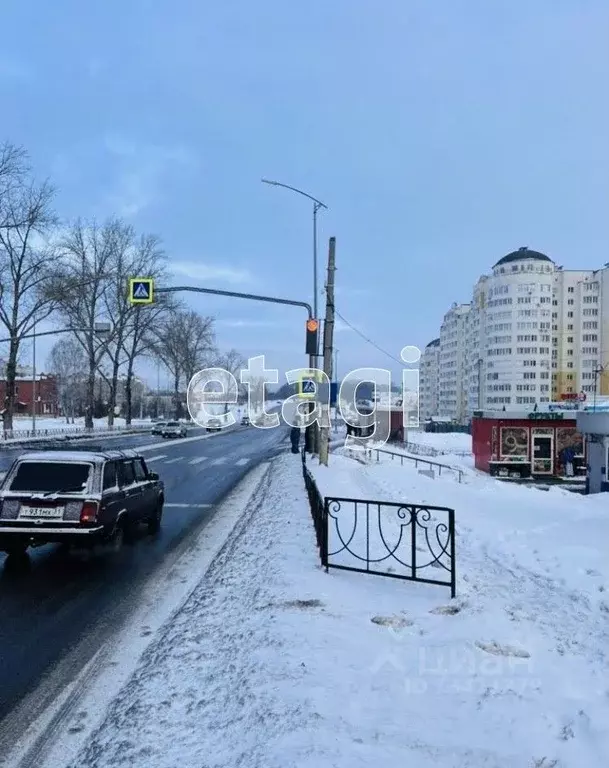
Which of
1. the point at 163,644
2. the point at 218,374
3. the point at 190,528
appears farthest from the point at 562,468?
the point at 218,374

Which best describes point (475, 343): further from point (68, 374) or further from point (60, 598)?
point (60, 598)

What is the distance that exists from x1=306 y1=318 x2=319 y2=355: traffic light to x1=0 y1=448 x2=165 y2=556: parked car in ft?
31.8

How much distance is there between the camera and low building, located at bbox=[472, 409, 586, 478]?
34.4 metres

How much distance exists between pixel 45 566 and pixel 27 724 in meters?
4.98

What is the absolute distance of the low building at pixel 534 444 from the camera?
113 ft

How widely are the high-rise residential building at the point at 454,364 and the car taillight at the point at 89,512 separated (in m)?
129

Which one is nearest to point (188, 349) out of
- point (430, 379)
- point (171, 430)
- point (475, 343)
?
point (171, 430)

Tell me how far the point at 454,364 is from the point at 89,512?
464 feet

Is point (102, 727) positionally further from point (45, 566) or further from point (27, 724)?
point (45, 566)

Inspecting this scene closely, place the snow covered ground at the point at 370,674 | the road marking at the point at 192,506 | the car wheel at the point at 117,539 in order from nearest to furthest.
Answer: the snow covered ground at the point at 370,674
the car wheel at the point at 117,539
the road marking at the point at 192,506

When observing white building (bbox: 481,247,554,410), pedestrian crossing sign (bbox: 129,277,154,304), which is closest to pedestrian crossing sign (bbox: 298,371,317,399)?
pedestrian crossing sign (bbox: 129,277,154,304)

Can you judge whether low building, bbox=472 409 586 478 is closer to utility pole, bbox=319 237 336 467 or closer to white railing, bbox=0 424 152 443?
utility pole, bbox=319 237 336 467

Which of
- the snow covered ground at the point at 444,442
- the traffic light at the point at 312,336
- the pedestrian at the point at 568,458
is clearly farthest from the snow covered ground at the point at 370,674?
the snow covered ground at the point at 444,442

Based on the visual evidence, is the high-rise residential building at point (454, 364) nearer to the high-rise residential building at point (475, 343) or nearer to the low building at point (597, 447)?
the high-rise residential building at point (475, 343)
